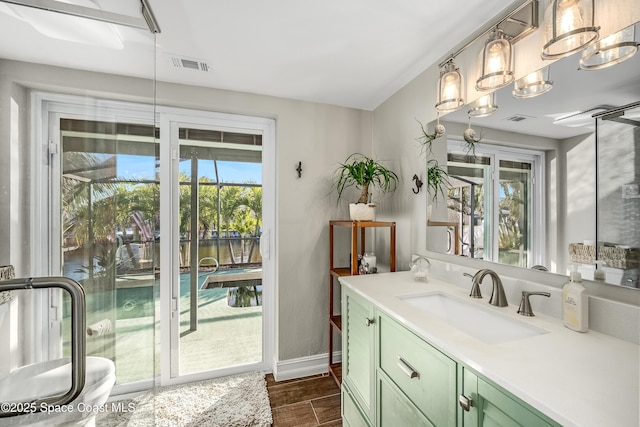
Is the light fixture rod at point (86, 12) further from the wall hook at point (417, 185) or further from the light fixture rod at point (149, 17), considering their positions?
the wall hook at point (417, 185)

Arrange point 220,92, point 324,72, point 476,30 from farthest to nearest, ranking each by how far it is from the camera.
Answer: point 220,92 → point 324,72 → point 476,30

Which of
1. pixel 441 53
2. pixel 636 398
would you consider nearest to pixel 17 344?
pixel 636 398

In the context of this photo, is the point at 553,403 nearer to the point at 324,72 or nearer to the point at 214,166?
the point at 324,72

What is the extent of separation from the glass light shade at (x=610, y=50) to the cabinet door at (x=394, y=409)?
136 cm

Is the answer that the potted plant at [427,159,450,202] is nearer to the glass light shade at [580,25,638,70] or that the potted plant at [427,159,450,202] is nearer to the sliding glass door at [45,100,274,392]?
the glass light shade at [580,25,638,70]

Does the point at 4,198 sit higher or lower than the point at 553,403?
higher

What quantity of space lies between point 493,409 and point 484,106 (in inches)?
50.7

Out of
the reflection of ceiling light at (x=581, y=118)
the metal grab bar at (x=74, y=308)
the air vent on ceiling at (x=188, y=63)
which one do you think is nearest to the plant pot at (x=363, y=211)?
the reflection of ceiling light at (x=581, y=118)

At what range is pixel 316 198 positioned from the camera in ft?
7.52

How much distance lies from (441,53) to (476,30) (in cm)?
23

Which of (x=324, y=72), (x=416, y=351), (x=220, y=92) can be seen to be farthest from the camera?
(x=220, y=92)

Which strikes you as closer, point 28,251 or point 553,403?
point 553,403

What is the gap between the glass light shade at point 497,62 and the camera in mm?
1170

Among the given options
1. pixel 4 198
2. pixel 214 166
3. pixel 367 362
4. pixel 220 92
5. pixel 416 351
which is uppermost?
pixel 220 92
